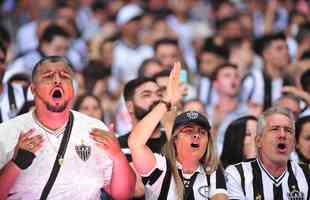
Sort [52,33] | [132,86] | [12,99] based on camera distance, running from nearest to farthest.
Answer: [132,86]
[12,99]
[52,33]

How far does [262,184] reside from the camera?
27.3ft

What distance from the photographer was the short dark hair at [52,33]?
13406mm

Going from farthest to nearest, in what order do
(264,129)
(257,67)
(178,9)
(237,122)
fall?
(178,9), (257,67), (237,122), (264,129)

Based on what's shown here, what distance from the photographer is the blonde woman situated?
26.1 feet

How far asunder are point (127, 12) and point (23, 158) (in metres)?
9.41

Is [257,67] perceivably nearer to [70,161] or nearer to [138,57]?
[138,57]

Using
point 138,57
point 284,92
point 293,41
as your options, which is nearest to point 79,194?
point 284,92

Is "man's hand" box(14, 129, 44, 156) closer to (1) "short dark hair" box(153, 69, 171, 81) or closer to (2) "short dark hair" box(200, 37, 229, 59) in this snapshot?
(1) "short dark hair" box(153, 69, 171, 81)

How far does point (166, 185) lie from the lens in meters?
8.00

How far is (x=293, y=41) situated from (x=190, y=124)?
7487 millimetres

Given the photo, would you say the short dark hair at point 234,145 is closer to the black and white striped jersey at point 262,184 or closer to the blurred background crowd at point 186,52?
the blurred background crowd at point 186,52

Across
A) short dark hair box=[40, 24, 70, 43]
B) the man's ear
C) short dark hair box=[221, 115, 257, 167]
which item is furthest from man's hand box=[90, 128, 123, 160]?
short dark hair box=[40, 24, 70, 43]

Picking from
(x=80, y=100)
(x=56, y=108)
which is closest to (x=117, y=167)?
(x=56, y=108)

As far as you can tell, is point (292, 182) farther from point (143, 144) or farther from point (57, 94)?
point (57, 94)
